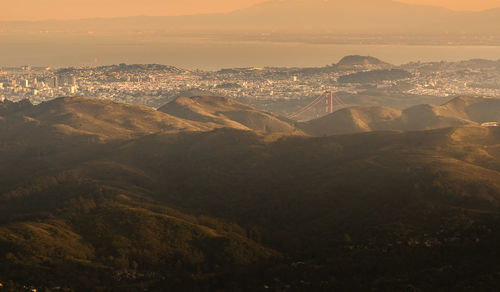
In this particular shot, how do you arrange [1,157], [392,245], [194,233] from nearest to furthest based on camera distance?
[392,245] < [194,233] < [1,157]

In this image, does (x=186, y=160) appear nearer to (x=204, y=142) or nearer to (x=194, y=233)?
(x=204, y=142)

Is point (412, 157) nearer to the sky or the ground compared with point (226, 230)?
nearer to the sky

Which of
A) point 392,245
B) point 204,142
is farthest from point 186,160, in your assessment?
point 392,245

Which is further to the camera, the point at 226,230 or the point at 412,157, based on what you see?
the point at 412,157

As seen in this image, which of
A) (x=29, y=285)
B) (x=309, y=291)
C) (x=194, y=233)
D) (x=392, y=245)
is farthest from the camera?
(x=194, y=233)

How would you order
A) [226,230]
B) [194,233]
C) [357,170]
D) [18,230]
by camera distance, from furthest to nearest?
1. [357,170]
2. [226,230]
3. [194,233]
4. [18,230]

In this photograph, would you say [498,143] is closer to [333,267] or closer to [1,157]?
[333,267]

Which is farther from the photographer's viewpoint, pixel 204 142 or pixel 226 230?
pixel 204 142

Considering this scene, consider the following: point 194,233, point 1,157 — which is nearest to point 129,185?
point 194,233

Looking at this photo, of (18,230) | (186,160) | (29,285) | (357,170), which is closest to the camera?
(29,285)
